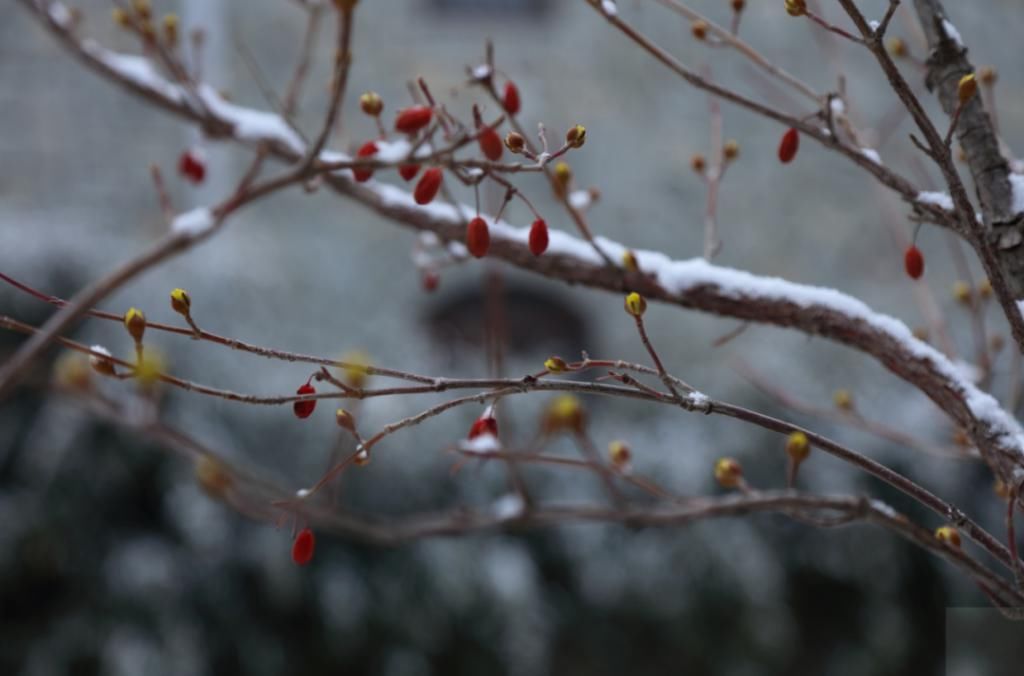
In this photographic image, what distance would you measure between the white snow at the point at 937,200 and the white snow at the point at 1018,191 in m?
0.04

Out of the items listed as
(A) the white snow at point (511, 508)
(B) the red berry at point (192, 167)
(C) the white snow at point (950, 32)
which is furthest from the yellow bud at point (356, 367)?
(C) the white snow at point (950, 32)

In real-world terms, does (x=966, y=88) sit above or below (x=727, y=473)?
above

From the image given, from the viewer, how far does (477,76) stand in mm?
754

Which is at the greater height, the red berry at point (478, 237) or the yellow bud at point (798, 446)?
the red berry at point (478, 237)

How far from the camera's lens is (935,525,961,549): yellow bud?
767mm

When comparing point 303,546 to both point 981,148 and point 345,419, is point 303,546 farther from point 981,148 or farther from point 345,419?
point 981,148

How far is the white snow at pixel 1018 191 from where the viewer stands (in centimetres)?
75

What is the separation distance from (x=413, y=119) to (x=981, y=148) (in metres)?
0.43

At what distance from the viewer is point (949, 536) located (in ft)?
2.57

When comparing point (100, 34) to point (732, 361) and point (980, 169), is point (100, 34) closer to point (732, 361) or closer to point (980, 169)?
point (732, 361)

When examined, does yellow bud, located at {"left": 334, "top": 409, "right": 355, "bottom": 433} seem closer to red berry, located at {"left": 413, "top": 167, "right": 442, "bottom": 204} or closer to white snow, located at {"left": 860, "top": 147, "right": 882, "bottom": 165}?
red berry, located at {"left": 413, "top": 167, "right": 442, "bottom": 204}

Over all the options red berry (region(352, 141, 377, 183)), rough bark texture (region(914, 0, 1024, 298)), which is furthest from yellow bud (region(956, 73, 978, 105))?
red berry (region(352, 141, 377, 183))

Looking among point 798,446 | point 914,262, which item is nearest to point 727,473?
point 798,446

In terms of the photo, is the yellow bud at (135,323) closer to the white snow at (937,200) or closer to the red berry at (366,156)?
the red berry at (366,156)
